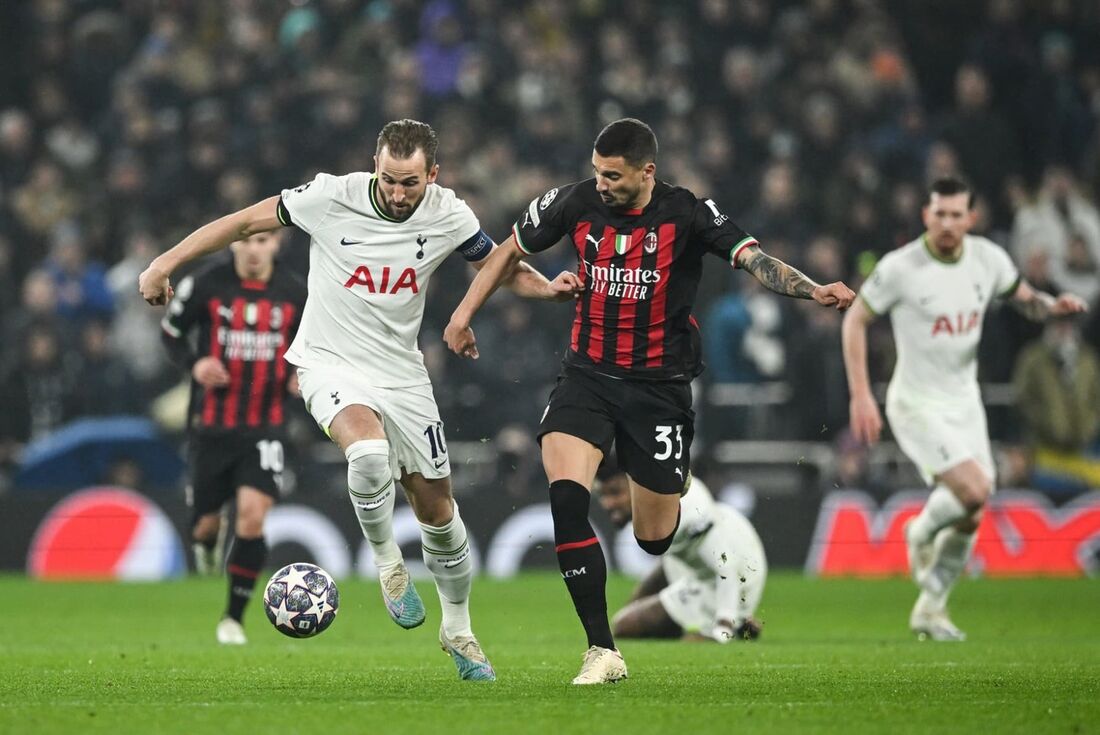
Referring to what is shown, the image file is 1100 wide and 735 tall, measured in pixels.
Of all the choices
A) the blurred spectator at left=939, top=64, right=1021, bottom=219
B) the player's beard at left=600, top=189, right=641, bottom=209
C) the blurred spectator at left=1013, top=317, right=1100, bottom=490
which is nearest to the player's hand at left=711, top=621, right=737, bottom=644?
the player's beard at left=600, top=189, right=641, bottom=209

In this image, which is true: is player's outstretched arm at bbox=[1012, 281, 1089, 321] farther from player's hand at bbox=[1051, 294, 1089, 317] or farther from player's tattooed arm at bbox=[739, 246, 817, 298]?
player's tattooed arm at bbox=[739, 246, 817, 298]

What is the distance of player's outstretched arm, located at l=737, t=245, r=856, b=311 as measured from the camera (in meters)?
7.27

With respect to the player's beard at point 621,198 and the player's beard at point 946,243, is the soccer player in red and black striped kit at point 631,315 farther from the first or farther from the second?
the player's beard at point 946,243

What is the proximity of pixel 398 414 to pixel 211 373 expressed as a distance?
313cm

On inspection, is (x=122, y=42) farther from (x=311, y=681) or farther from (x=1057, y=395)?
(x=311, y=681)

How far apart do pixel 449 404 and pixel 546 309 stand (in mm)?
1611

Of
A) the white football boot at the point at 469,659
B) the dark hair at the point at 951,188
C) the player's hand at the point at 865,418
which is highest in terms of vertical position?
the dark hair at the point at 951,188

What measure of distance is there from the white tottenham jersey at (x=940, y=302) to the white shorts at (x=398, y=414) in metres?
4.27

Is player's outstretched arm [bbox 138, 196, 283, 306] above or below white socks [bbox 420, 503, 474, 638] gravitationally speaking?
above

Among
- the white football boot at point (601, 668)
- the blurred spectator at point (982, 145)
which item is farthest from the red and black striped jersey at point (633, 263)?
the blurred spectator at point (982, 145)

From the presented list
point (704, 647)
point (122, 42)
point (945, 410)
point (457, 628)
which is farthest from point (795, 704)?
point (122, 42)

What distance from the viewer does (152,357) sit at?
1781cm

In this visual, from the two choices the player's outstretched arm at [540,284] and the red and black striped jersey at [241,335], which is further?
the red and black striped jersey at [241,335]

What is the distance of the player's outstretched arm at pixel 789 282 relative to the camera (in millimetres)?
7273
